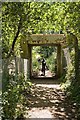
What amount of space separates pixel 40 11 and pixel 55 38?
915 cm

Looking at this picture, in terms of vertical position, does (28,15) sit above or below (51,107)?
above

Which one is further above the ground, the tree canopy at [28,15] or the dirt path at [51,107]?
the tree canopy at [28,15]

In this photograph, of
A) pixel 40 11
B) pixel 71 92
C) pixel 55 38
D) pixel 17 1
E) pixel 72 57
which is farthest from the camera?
pixel 55 38

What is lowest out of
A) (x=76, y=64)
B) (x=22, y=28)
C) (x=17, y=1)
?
(x=76, y=64)

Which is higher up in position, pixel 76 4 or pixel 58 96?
pixel 76 4

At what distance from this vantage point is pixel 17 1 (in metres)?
6.33

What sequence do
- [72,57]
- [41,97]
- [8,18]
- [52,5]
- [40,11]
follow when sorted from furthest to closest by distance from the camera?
[72,57]
[41,97]
[52,5]
[40,11]
[8,18]

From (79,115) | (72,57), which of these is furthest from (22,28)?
(72,57)

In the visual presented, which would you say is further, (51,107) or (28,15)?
(51,107)

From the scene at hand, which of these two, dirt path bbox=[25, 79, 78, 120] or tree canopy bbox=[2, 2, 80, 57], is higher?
tree canopy bbox=[2, 2, 80, 57]

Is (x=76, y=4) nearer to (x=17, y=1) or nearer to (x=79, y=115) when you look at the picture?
(x=17, y=1)

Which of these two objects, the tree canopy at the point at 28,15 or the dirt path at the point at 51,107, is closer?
the tree canopy at the point at 28,15

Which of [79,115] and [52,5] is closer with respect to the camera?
[79,115]

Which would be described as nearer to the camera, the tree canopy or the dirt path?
the tree canopy
